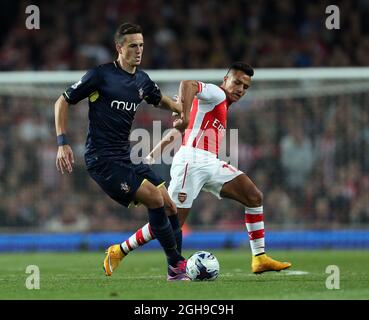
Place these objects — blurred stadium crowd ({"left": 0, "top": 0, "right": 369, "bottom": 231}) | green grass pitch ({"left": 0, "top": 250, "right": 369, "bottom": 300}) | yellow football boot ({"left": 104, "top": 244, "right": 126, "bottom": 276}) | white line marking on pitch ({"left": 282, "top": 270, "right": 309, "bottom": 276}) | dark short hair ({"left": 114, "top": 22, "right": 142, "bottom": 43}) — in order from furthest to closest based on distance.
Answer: blurred stadium crowd ({"left": 0, "top": 0, "right": 369, "bottom": 231})
white line marking on pitch ({"left": 282, "top": 270, "right": 309, "bottom": 276})
yellow football boot ({"left": 104, "top": 244, "right": 126, "bottom": 276})
dark short hair ({"left": 114, "top": 22, "right": 142, "bottom": 43})
green grass pitch ({"left": 0, "top": 250, "right": 369, "bottom": 300})

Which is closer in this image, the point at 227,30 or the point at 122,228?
the point at 122,228

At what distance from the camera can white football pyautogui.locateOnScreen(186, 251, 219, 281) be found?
31.3 ft

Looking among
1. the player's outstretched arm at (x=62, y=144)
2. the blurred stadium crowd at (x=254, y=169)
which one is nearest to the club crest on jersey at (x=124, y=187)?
the player's outstretched arm at (x=62, y=144)

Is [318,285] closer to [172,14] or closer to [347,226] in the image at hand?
[347,226]

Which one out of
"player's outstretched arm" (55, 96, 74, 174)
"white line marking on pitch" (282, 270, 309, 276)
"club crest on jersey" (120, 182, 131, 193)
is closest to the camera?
"player's outstretched arm" (55, 96, 74, 174)

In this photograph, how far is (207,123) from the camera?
10719 mm

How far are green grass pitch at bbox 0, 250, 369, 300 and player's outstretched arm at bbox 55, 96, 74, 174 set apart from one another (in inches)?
44.2

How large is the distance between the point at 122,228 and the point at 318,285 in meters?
8.95

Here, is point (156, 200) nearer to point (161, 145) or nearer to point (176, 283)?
point (176, 283)

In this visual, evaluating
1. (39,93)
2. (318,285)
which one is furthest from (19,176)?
(318,285)

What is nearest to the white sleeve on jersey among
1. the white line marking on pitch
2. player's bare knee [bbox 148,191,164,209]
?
player's bare knee [bbox 148,191,164,209]

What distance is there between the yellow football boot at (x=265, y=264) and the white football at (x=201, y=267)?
843mm

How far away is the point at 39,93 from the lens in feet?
59.3

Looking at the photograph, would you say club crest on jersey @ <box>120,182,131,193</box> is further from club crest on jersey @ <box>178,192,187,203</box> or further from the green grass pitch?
club crest on jersey @ <box>178,192,187,203</box>
